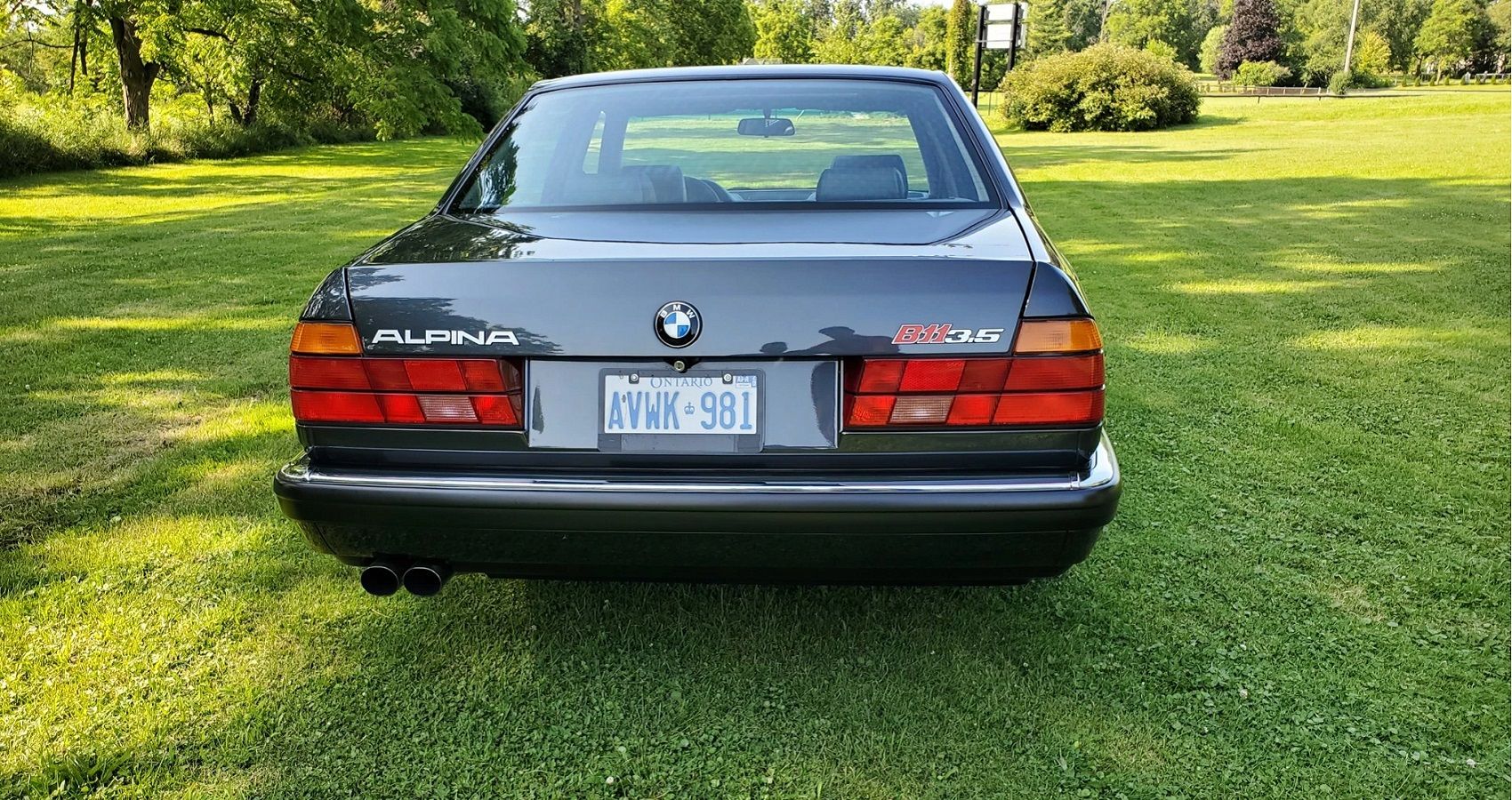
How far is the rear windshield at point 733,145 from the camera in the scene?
2.62 metres

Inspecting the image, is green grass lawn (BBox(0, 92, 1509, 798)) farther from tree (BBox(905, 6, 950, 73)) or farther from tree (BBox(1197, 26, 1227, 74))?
tree (BBox(1197, 26, 1227, 74))

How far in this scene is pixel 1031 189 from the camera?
1423 centimetres

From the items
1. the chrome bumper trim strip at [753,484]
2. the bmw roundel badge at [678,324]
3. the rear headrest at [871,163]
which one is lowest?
the chrome bumper trim strip at [753,484]

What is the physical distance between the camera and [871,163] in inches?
106

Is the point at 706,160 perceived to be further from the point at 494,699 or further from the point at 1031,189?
the point at 1031,189

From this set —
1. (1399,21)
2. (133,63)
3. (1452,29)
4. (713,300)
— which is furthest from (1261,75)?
(713,300)

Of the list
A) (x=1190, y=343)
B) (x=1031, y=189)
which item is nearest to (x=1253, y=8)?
(x=1031, y=189)

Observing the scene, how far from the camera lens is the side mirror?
9.99 feet

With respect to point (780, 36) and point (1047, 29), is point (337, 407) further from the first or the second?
point (1047, 29)

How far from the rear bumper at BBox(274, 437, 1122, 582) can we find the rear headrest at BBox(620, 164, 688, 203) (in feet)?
3.39

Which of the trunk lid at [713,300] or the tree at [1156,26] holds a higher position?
the tree at [1156,26]

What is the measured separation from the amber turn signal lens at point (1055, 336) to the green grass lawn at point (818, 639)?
34.1 inches

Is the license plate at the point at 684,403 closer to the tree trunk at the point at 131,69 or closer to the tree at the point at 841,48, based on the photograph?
the tree trunk at the point at 131,69

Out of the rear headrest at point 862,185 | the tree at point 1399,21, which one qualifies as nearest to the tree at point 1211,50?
the tree at point 1399,21
